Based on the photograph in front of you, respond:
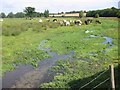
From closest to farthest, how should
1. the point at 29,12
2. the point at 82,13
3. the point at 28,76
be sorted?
the point at 28,76
the point at 82,13
the point at 29,12

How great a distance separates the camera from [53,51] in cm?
2780

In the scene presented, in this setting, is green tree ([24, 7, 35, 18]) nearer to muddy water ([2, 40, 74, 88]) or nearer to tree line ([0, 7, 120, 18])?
tree line ([0, 7, 120, 18])

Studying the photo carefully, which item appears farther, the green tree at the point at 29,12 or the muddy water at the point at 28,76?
the green tree at the point at 29,12

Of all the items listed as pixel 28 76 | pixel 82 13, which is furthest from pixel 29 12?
pixel 28 76

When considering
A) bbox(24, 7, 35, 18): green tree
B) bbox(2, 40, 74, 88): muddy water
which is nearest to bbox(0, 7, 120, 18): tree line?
bbox(24, 7, 35, 18): green tree

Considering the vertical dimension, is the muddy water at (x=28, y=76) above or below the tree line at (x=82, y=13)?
below

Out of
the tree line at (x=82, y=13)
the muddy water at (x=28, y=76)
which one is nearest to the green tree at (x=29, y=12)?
the tree line at (x=82, y=13)

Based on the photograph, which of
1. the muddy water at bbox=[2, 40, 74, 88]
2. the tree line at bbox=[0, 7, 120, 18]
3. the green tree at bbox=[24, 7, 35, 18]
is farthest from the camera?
the green tree at bbox=[24, 7, 35, 18]

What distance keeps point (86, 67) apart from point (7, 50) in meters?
11.0

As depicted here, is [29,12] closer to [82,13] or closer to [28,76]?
[82,13]

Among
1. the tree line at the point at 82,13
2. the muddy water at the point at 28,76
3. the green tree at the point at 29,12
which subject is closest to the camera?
the muddy water at the point at 28,76

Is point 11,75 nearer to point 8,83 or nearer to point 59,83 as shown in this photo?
point 8,83

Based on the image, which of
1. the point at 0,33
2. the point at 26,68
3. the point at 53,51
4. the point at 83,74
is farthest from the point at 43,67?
the point at 0,33

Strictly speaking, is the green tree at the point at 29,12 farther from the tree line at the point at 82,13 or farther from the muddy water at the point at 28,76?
the muddy water at the point at 28,76
